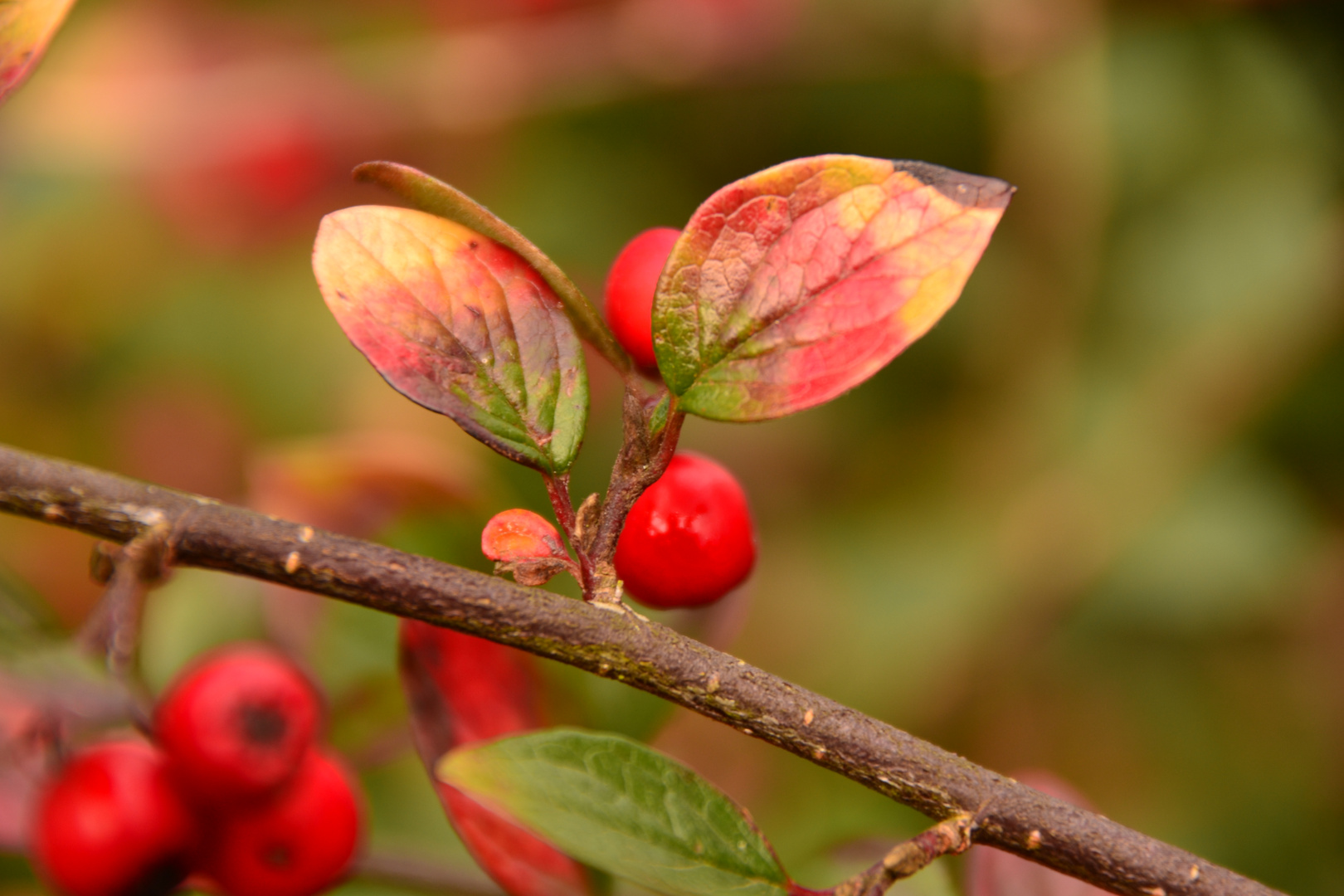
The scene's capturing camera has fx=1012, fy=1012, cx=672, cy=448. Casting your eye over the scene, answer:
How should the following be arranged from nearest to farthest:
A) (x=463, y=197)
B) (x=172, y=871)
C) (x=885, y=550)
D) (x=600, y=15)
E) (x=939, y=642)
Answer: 1. (x=463, y=197)
2. (x=172, y=871)
3. (x=939, y=642)
4. (x=885, y=550)
5. (x=600, y=15)

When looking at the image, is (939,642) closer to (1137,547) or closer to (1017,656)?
(1017,656)

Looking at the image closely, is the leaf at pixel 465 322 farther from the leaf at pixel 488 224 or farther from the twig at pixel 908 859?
the twig at pixel 908 859

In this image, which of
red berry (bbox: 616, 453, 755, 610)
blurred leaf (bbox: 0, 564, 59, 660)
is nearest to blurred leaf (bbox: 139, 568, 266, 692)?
blurred leaf (bbox: 0, 564, 59, 660)

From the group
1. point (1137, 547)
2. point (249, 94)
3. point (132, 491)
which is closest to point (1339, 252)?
point (1137, 547)

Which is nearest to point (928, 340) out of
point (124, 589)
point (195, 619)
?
point (195, 619)

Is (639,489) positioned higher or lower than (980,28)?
lower

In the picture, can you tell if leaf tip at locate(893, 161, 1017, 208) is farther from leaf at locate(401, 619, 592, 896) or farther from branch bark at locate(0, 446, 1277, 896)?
leaf at locate(401, 619, 592, 896)
